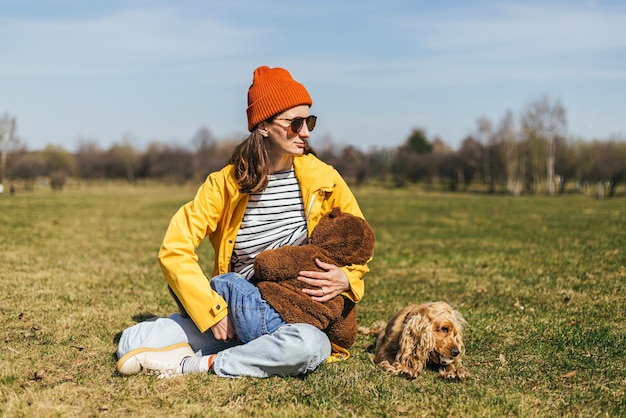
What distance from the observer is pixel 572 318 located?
679cm

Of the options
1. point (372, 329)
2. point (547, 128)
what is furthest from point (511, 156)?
point (372, 329)

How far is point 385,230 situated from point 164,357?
44.6ft

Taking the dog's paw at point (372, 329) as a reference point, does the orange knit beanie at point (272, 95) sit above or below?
above

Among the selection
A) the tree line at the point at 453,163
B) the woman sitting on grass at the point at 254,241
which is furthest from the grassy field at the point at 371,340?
the tree line at the point at 453,163

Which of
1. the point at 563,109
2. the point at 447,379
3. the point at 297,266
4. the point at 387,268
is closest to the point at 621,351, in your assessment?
the point at 447,379

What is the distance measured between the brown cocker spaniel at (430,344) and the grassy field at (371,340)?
0.13 m

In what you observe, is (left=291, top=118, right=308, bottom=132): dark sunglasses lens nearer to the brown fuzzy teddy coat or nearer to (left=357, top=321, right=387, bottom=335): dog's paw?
the brown fuzzy teddy coat

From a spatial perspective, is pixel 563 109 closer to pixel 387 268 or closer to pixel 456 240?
pixel 456 240

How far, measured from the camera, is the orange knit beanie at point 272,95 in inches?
185

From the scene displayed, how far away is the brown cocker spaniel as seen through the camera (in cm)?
470

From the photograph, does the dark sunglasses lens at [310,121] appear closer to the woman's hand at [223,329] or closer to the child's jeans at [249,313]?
the child's jeans at [249,313]

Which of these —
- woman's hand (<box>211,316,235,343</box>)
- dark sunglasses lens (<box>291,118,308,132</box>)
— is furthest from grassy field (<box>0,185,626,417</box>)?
dark sunglasses lens (<box>291,118,308,132</box>)

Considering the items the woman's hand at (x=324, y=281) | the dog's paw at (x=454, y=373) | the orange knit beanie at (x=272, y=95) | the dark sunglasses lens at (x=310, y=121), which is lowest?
the dog's paw at (x=454, y=373)

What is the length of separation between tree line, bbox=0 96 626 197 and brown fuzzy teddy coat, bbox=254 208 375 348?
48839mm
